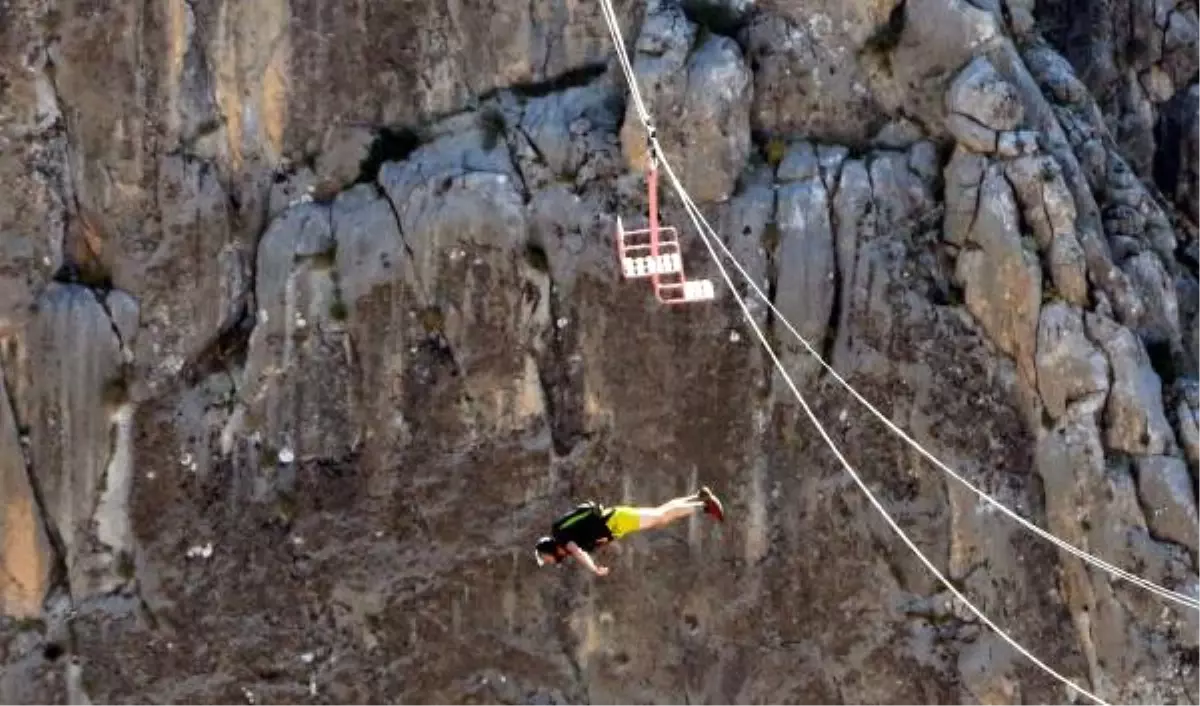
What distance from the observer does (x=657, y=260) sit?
17031 mm

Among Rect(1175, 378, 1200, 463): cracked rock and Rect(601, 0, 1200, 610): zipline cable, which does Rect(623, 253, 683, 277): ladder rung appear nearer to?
Rect(601, 0, 1200, 610): zipline cable

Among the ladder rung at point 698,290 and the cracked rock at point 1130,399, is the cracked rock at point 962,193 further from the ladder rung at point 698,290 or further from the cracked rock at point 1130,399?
the ladder rung at point 698,290

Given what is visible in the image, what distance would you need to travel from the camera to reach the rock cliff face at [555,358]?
18.6 metres

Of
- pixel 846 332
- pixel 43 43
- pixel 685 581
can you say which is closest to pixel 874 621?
pixel 685 581

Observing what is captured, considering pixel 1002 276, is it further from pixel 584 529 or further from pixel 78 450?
pixel 78 450

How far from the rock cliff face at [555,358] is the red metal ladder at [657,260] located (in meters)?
0.39

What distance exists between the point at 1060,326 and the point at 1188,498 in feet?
7.92

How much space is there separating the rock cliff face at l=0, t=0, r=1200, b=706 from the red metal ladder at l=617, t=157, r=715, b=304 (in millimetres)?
394

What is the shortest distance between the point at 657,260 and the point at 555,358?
2.87 meters

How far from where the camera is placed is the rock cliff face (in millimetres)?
18625

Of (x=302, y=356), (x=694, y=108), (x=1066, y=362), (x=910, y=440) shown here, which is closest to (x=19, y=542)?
(x=302, y=356)

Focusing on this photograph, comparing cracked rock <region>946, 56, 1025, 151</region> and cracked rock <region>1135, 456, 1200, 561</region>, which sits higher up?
cracked rock <region>946, 56, 1025, 151</region>

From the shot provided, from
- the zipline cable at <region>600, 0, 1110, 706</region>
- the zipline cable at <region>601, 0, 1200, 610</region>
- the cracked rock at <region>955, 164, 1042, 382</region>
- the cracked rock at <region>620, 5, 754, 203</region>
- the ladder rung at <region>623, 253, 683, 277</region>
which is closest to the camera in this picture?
the zipline cable at <region>601, 0, 1200, 610</region>

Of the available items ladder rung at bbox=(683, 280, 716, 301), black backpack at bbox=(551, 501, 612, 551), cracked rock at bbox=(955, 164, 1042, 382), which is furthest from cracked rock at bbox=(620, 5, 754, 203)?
black backpack at bbox=(551, 501, 612, 551)
